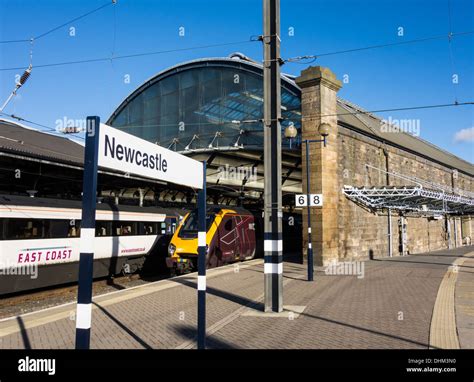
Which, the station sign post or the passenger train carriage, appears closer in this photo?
the station sign post

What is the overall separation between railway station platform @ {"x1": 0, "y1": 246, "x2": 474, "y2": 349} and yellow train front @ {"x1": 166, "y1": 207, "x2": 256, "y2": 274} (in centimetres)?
267

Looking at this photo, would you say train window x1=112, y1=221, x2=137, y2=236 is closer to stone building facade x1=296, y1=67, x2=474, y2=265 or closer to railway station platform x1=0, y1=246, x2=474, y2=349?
railway station platform x1=0, y1=246, x2=474, y2=349

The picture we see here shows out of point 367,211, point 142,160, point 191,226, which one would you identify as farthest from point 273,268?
point 367,211

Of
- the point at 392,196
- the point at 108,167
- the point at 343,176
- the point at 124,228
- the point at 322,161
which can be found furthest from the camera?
the point at 392,196

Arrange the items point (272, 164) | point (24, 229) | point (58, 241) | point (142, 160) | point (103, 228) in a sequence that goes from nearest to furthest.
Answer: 1. point (142, 160)
2. point (272, 164)
3. point (24, 229)
4. point (58, 241)
5. point (103, 228)

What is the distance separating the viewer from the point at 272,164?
978 centimetres

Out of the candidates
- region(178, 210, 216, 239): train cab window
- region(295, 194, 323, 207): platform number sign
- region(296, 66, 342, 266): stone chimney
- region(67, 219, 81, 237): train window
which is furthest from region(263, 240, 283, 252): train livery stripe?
region(296, 66, 342, 266): stone chimney

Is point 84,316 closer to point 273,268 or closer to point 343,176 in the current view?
point 273,268

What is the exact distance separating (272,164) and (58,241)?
8.10 metres

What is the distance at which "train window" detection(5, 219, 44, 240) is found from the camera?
1195cm

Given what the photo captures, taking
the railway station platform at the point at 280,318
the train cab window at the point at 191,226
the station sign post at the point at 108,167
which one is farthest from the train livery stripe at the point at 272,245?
the train cab window at the point at 191,226

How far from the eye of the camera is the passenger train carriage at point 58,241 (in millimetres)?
11961

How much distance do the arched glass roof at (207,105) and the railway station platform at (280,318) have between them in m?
13.5

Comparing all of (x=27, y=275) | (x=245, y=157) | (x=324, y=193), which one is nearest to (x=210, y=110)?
(x=245, y=157)
